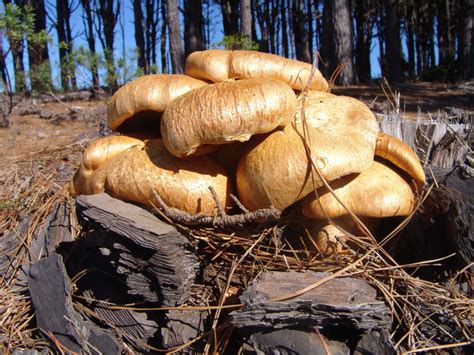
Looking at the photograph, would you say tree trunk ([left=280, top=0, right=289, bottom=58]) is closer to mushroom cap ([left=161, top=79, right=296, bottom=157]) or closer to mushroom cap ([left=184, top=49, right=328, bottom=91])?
mushroom cap ([left=184, top=49, right=328, bottom=91])

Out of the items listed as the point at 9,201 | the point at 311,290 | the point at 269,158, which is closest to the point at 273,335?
the point at 311,290

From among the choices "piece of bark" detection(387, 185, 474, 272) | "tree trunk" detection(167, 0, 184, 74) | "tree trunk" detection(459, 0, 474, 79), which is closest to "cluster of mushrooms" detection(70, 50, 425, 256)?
"piece of bark" detection(387, 185, 474, 272)

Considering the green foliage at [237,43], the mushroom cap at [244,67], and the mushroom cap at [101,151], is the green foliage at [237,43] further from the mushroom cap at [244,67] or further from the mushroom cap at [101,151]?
the mushroom cap at [101,151]

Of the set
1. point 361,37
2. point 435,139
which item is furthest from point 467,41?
point 361,37

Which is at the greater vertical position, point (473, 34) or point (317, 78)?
point (473, 34)

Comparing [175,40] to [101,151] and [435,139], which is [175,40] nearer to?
[435,139]

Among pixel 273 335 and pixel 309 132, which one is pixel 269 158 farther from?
pixel 273 335

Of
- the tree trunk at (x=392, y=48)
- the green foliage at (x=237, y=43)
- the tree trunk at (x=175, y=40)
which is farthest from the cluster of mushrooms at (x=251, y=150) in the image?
the tree trunk at (x=392, y=48)
